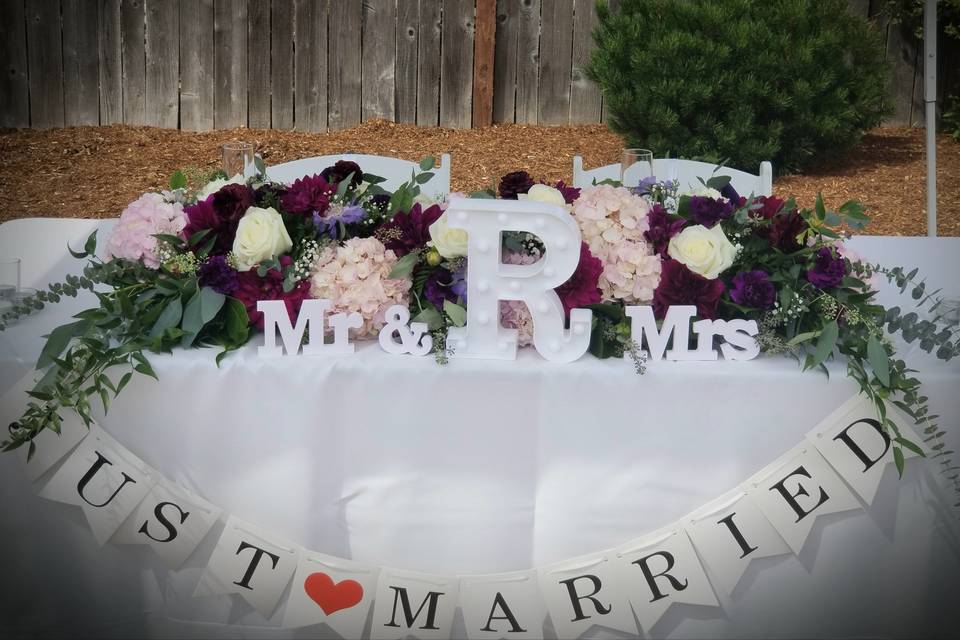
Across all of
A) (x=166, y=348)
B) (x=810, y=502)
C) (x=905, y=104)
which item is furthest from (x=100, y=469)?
(x=905, y=104)

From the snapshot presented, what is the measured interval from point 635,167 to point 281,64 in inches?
227

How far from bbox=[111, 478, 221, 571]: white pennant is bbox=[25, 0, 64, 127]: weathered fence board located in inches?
262

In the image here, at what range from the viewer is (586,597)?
1.66 meters

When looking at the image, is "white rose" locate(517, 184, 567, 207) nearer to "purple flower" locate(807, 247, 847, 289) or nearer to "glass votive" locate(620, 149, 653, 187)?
"glass votive" locate(620, 149, 653, 187)

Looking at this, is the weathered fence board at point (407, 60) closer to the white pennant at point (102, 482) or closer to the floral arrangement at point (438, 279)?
the floral arrangement at point (438, 279)

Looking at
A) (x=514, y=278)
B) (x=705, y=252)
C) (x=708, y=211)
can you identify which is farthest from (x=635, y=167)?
(x=514, y=278)

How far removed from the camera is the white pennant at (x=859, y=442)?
1.66m

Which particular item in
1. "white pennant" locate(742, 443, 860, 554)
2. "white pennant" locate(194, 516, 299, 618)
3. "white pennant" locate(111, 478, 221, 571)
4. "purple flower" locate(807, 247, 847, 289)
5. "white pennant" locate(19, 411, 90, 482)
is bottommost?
"white pennant" locate(194, 516, 299, 618)

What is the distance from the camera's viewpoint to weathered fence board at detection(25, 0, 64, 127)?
24.2 feet

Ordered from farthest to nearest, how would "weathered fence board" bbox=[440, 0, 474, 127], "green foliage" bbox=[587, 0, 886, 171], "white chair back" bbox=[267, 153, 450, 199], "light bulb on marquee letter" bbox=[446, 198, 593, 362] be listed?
"weathered fence board" bbox=[440, 0, 474, 127] → "green foliage" bbox=[587, 0, 886, 171] → "white chair back" bbox=[267, 153, 450, 199] → "light bulb on marquee letter" bbox=[446, 198, 593, 362]

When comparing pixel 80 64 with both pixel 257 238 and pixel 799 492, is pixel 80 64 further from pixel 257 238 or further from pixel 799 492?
pixel 799 492

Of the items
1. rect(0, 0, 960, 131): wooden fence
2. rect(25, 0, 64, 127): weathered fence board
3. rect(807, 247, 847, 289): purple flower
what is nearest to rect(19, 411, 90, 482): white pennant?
rect(807, 247, 847, 289): purple flower

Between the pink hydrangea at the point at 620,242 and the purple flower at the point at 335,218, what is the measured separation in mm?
403

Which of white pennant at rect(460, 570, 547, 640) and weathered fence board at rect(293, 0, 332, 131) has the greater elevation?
weathered fence board at rect(293, 0, 332, 131)
